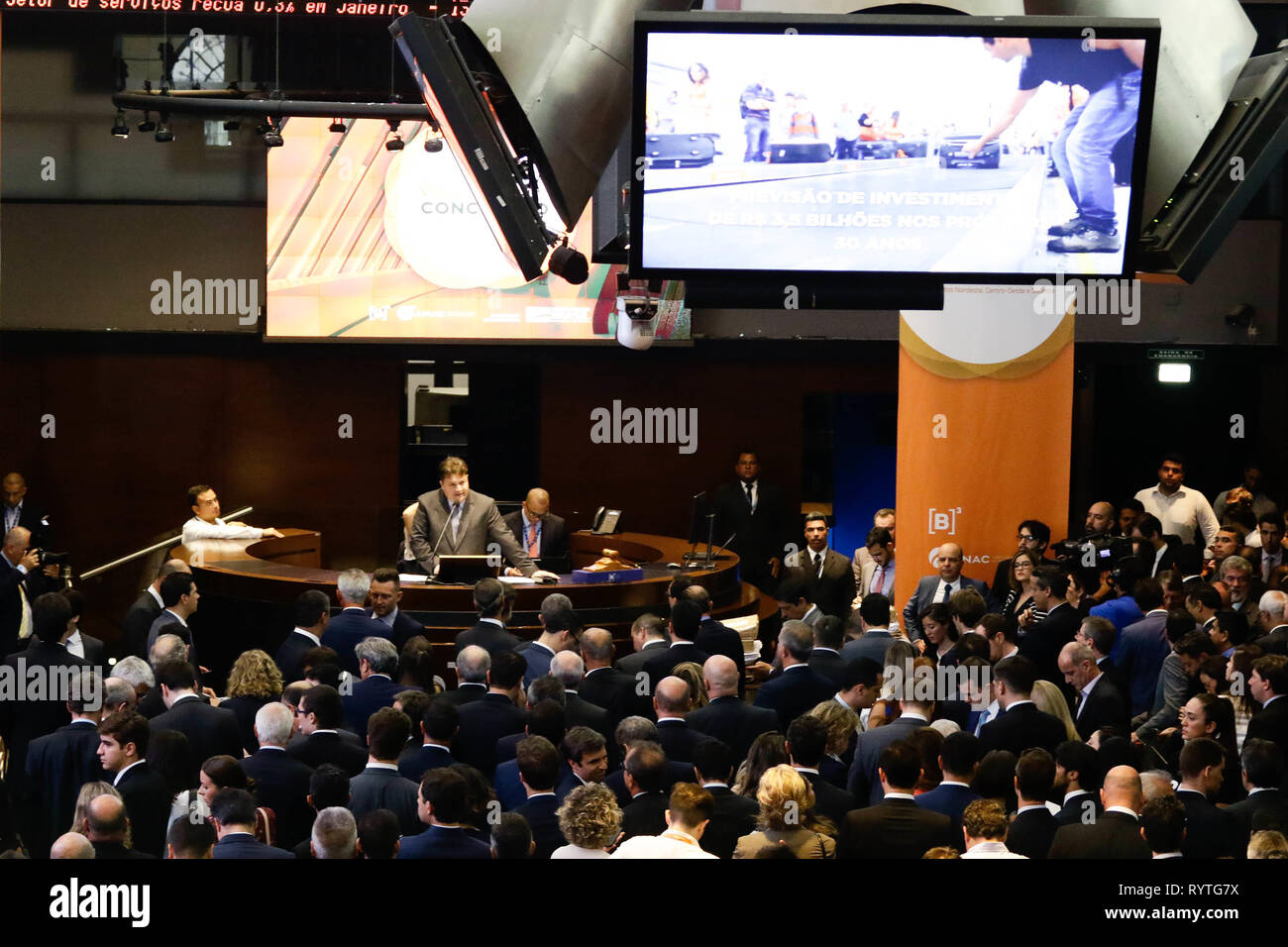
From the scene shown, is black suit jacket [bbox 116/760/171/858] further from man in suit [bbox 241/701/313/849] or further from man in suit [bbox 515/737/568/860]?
man in suit [bbox 515/737/568/860]

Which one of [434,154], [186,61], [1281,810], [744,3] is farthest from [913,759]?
[186,61]

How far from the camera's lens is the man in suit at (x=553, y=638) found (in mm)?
6566

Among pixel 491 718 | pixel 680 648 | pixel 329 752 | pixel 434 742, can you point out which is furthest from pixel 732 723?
pixel 329 752

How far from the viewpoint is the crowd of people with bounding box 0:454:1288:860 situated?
432 centimetres

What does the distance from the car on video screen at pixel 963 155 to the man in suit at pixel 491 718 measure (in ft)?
8.19

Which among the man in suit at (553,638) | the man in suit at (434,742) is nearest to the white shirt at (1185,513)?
the man in suit at (553,638)

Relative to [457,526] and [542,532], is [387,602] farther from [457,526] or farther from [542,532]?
[542,532]

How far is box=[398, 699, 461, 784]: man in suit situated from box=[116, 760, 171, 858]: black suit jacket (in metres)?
0.78

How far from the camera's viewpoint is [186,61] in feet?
41.4

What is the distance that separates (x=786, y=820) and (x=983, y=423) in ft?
13.9

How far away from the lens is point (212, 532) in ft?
31.7

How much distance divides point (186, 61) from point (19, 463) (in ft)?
11.9

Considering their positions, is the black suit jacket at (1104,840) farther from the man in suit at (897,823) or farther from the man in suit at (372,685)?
the man in suit at (372,685)
